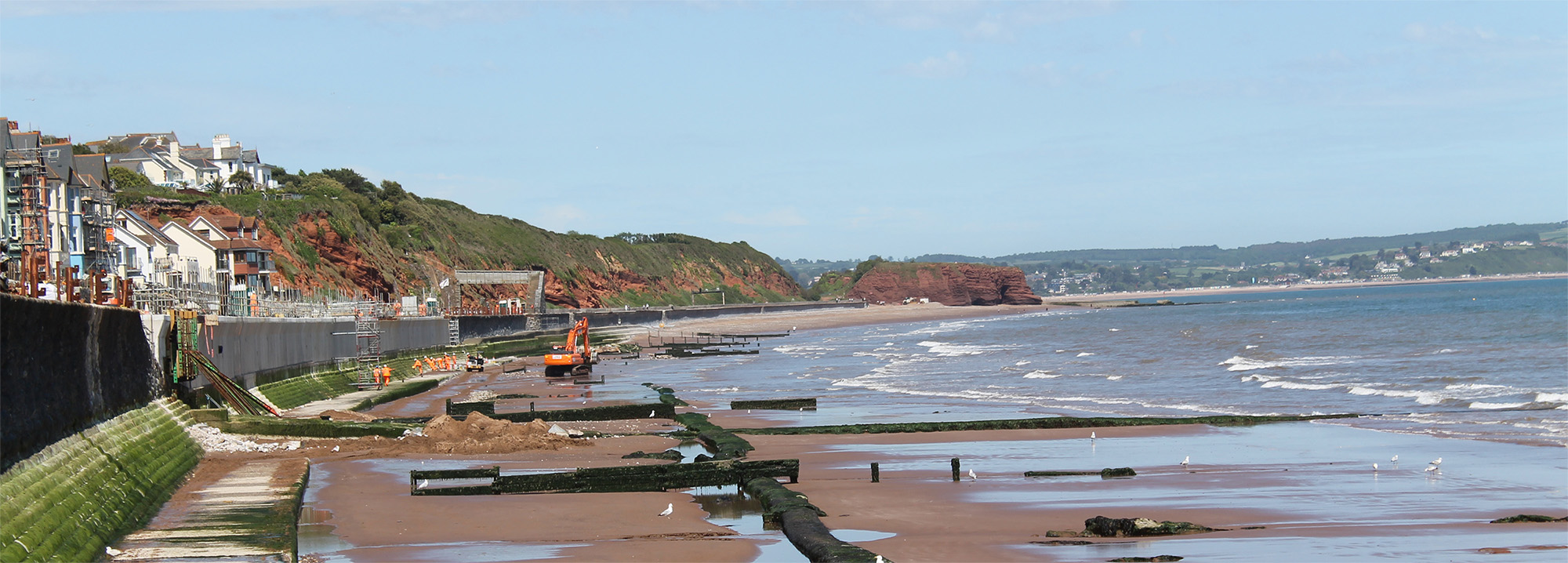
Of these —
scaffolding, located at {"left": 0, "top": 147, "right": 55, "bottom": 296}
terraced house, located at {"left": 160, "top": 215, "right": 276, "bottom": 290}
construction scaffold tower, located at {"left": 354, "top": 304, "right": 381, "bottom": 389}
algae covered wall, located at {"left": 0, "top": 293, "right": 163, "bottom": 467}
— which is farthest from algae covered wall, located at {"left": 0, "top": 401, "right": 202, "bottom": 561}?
terraced house, located at {"left": 160, "top": 215, "right": 276, "bottom": 290}

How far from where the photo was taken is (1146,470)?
18.7m

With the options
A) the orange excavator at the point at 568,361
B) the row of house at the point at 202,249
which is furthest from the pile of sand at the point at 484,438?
the row of house at the point at 202,249

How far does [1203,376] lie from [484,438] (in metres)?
27.3

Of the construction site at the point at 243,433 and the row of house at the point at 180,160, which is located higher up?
the row of house at the point at 180,160

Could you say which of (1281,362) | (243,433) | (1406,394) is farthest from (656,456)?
(1281,362)

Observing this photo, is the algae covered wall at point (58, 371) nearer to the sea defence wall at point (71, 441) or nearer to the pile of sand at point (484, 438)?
the sea defence wall at point (71, 441)

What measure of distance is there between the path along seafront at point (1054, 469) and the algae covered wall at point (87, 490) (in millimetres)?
1813

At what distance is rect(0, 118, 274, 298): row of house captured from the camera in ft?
151

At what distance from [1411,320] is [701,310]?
295 feet

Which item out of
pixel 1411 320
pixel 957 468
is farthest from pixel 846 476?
pixel 1411 320

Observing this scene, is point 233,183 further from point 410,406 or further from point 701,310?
point 410,406

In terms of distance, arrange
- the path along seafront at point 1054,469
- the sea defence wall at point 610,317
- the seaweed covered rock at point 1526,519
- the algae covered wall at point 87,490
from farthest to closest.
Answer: the sea defence wall at point 610,317 < the seaweed covered rock at point 1526,519 < the path along seafront at point 1054,469 < the algae covered wall at point 87,490

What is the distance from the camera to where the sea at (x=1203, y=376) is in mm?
28312

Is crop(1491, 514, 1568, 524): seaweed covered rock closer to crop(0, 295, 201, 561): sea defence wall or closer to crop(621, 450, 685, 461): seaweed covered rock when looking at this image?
crop(621, 450, 685, 461): seaweed covered rock
